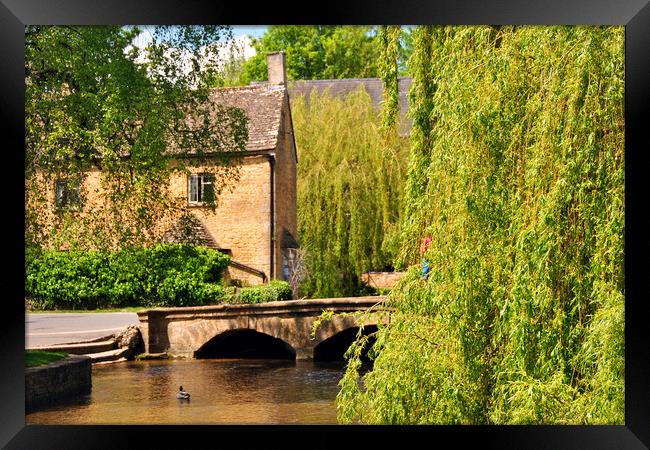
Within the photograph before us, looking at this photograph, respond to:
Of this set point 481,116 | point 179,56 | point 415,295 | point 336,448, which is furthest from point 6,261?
point 179,56

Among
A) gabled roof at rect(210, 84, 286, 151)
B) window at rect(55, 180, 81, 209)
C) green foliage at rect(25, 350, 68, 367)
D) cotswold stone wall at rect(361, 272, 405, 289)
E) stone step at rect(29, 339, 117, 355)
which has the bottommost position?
stone step at rect(29, 339, 117, 355)

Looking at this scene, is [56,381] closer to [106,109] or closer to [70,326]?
[106,109]

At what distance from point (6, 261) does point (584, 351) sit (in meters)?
3.60

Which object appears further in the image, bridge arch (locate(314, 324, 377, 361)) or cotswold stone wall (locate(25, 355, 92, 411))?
bridge arch (locate(314, 324, 377, 361))

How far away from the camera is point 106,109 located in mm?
10211

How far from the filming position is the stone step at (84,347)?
1430 centimetres

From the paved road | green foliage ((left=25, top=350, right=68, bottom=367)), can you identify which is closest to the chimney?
the paved road

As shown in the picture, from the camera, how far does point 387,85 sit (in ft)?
28.0

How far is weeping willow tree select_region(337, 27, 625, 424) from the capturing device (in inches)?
219

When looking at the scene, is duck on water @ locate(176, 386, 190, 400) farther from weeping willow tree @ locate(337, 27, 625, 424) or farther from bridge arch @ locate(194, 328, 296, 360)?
weeping willow tree @ locate(337, 27, 625, 424)

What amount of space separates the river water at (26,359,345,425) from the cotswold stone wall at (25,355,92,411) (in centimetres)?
15
